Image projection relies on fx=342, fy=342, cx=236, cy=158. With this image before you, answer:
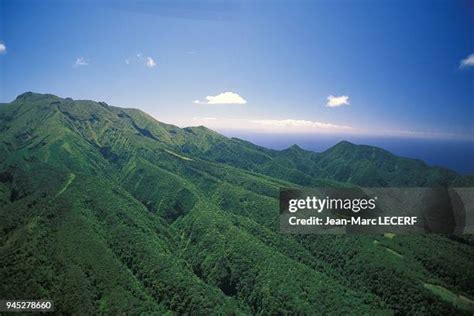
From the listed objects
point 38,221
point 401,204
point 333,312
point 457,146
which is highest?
point 457,146

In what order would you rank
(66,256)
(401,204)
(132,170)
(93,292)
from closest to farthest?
(401,204), (93,292), (66,256), (132,170)

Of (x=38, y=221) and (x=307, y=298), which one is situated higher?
(x=38, y=221)

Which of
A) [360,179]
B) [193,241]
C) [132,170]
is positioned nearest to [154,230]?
[193,241]

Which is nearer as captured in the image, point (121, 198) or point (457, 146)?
point (457, 146)

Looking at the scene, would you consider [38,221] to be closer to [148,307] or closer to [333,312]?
[148,307]

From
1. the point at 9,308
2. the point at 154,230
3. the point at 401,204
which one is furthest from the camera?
the point at 154,230

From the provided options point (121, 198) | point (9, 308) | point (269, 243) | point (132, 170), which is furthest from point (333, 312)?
point (132, 170)
